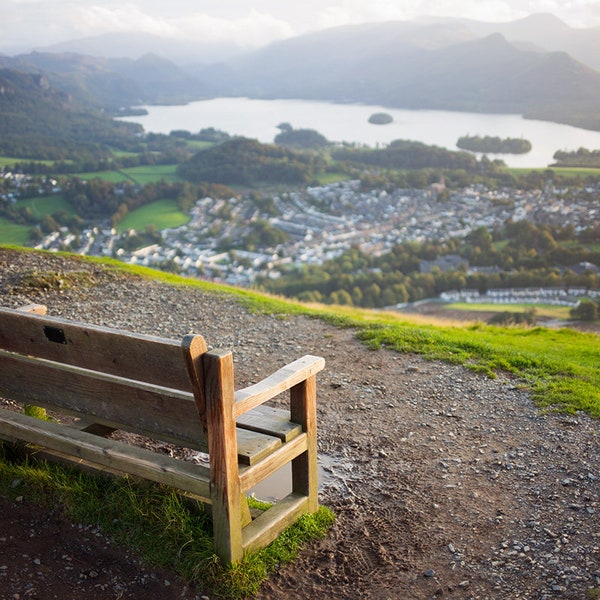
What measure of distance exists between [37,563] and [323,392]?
15.7 feet

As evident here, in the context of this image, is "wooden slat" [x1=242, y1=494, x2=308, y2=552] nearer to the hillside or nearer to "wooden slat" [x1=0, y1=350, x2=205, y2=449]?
"wooden slat" [x1=0, y1=350, x2=205, y2=449]

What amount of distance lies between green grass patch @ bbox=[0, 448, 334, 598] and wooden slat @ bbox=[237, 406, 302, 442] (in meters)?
0.65

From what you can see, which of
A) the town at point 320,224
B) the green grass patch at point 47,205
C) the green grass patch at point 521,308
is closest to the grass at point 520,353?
the green grass patch at point 521,308

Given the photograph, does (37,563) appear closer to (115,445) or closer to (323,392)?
(115,445)

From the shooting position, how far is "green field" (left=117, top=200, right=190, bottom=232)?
5825cm

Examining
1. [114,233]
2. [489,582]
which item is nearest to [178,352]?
[489,582]

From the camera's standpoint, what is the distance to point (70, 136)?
3004 inches

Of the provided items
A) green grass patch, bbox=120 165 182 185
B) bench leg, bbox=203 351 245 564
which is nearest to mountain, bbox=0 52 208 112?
green grass patch, bbox=120 165 182 185

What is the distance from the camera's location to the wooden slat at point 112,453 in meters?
3.98

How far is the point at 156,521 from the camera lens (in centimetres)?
434

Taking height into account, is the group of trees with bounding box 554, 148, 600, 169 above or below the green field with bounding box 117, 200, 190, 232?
above

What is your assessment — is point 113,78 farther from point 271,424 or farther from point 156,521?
point 156,521

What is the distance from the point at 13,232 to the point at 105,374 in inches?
1821

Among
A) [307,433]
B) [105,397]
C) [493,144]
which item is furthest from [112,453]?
[493,144]
